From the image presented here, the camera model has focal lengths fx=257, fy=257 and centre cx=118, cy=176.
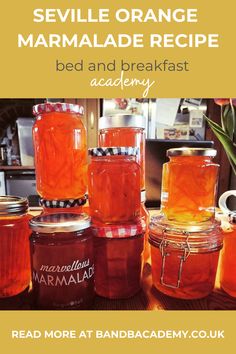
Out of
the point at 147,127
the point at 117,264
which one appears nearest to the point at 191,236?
the point at 117,264

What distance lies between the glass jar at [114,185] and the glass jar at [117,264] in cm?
3

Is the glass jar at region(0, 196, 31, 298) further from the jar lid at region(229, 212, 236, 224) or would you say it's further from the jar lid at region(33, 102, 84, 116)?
the jar lid at region(229, 212, 236, 224)

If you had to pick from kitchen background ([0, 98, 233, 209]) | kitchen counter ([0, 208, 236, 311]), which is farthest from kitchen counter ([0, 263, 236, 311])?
kitchen background ([0, 98, 233, 209])

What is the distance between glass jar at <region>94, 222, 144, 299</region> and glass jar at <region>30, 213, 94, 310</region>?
0.06 m

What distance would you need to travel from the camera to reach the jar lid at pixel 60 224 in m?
0.41

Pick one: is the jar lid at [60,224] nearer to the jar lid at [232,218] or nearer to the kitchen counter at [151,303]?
the kitchen counter at [151,303]

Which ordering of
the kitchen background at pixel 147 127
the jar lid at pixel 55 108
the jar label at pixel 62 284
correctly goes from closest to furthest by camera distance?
the jar label at pixel 62 284 → the jar lid at pixel 55 108 → the kitchen background at pixel 147 127

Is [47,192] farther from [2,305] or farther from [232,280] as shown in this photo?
[232,280]

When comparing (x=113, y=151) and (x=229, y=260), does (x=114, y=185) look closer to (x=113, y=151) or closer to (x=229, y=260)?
(x=113, y=151)

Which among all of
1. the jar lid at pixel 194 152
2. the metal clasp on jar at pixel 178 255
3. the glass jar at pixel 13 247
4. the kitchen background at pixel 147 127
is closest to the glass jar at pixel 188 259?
the metal clasp on jar at pixel 178 255

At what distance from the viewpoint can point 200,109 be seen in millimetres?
2410

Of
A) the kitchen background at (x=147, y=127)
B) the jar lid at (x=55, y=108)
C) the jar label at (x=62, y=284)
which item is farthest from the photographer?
the kitchen background at (x=147, y=127)
